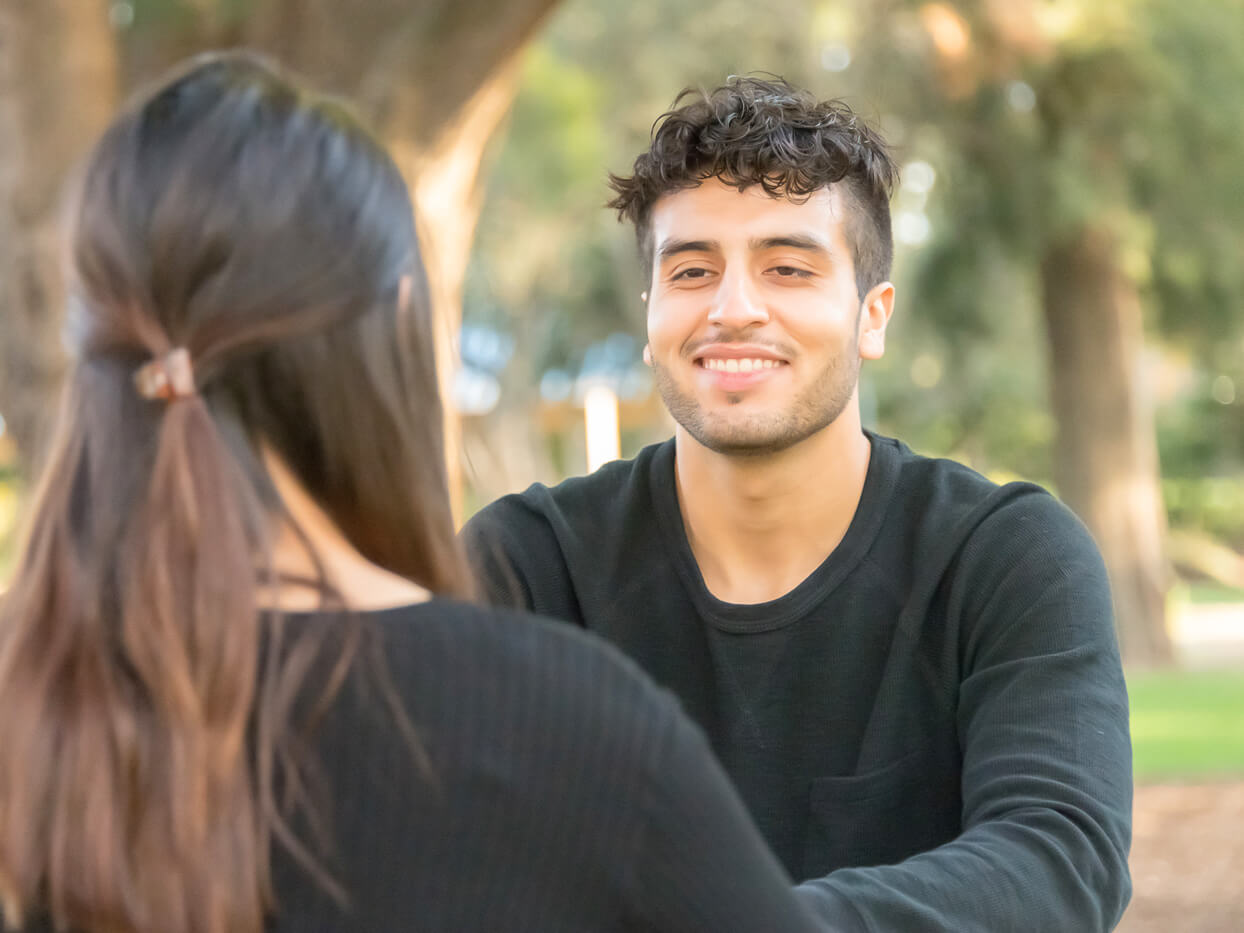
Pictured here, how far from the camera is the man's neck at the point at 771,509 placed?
2293mm

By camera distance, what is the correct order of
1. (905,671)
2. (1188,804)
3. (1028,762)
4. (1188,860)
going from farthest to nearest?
(1188,804) < (1188,860) < (905,671) < (1028,762)

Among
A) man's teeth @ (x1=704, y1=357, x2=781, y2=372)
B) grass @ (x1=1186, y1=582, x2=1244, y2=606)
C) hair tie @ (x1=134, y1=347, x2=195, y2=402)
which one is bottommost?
grass @ (x1=1186, y1=582, x2=1244, y2=606)

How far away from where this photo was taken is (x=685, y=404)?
241cm

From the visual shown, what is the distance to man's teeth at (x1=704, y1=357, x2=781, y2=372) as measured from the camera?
2371 mm

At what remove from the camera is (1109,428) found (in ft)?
41.0

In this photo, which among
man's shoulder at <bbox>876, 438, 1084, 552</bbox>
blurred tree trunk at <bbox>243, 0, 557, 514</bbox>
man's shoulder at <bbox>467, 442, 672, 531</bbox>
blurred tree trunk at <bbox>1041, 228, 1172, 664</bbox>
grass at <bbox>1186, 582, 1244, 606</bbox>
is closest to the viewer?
man's shoulder at <bbox>876, 438, 1084, 552</bbox>

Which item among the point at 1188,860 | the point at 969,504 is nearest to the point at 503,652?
the point at 969,504

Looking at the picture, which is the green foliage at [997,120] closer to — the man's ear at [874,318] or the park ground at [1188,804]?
the park ground at [1188,804]

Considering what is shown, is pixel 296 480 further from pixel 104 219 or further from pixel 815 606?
pixel 815 606

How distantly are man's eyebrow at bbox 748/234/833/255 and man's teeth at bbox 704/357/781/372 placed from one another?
0.17 m

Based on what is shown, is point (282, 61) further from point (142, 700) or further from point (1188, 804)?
point (1188, 804)

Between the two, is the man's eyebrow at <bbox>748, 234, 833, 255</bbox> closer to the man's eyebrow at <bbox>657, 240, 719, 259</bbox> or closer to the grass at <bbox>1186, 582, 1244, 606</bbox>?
the man's eyebrow at <bbox>657, 240, 719, 259</bbox>

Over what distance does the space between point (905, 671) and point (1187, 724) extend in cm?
853

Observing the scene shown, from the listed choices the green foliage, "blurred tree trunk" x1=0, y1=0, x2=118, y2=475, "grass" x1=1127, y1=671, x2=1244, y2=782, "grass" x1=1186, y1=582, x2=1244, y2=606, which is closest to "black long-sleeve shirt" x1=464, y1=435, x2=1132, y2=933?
"blurred tree trunk" x1=0, y1=0, x2=118, y2=475
